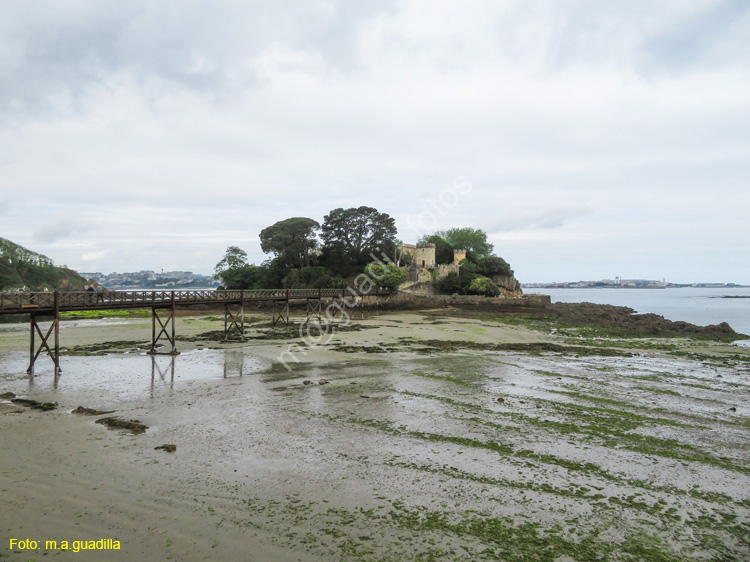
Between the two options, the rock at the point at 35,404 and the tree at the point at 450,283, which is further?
the tree at the point at 450,283

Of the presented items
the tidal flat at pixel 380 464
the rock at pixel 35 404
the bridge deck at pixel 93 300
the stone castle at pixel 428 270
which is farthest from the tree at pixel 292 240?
the rock at pixel 35 404

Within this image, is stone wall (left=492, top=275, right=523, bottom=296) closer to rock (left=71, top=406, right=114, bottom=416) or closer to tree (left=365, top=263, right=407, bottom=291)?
tree (left=365, top=263, right=407, bottom=291)

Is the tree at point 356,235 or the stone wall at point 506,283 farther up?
the tree at point 356,235

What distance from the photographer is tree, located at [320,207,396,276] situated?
61.2 metres

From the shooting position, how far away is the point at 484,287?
61.0 meters

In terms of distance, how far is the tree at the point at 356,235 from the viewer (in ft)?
201

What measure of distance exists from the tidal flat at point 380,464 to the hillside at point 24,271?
186 ft

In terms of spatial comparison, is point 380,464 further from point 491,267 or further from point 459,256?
point 459,256

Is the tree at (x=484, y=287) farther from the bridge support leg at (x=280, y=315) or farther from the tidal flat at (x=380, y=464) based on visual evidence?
the tidal flat at (x=380, y=464)

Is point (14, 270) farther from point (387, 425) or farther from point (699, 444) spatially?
point (699, 444)

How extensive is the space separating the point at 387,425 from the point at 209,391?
682cm

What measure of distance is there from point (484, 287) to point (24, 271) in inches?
2773

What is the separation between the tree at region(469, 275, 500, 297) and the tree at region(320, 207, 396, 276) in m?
13.6

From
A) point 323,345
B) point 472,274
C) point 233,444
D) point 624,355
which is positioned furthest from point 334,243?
point 233,444
